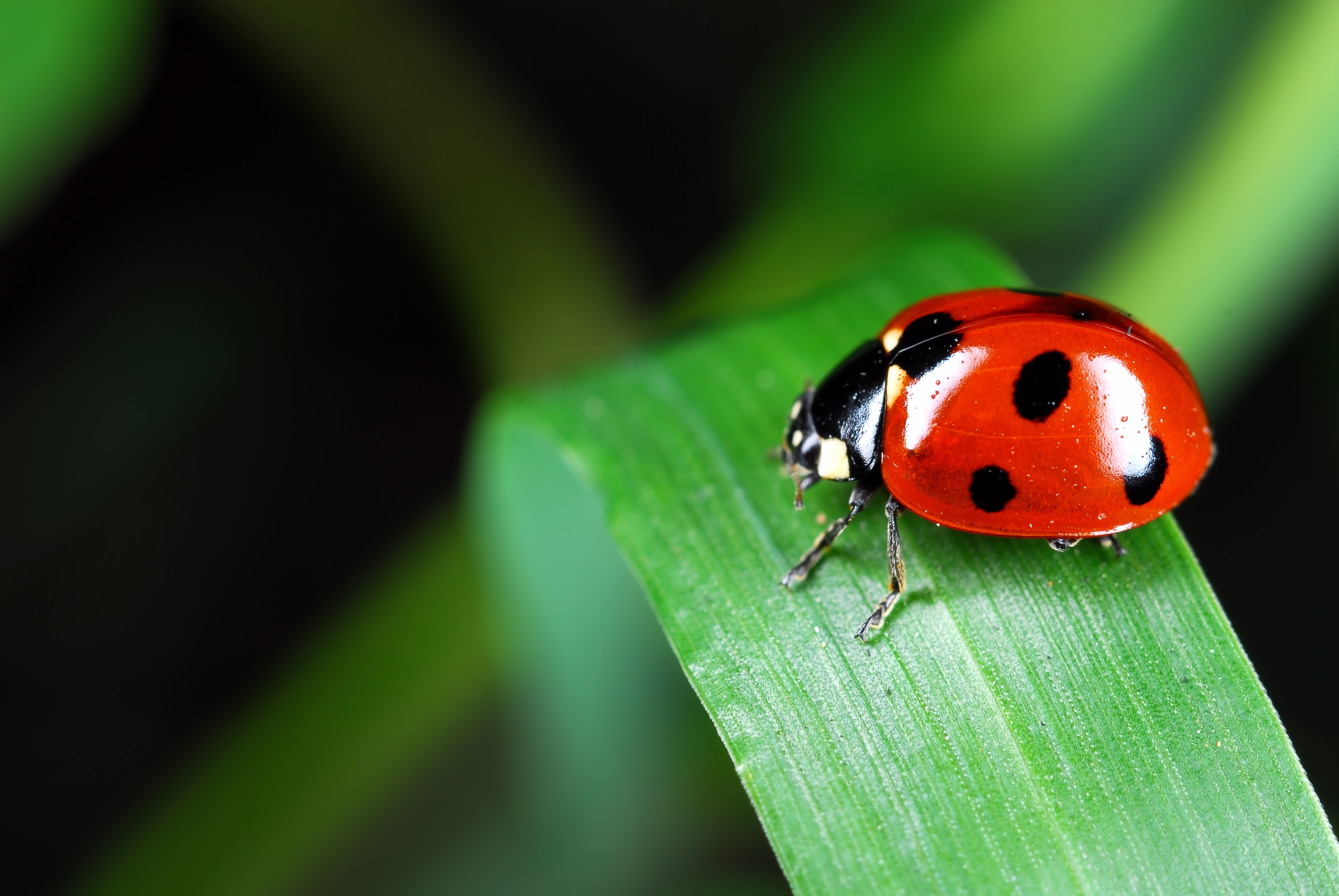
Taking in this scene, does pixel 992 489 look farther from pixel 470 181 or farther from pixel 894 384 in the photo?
pixel 470 181

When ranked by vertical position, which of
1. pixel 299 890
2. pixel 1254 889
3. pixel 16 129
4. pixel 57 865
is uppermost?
pixel 16 129

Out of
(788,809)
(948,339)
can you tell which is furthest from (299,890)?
(948,339)

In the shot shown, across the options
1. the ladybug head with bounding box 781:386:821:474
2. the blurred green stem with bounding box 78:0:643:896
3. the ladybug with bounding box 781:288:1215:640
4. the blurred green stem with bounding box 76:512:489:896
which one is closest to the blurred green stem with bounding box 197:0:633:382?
the blurred green stem with bounding box 78:0:643:896

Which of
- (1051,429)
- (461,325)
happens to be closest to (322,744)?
(461,325)

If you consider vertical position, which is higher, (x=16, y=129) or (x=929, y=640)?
(x=16, y=129)

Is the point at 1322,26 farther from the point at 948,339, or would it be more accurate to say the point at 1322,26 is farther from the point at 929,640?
the point at 929,640

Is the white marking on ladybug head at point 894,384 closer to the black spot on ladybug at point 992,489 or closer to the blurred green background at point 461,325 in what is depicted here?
the black spot on ladybug at point 992,489

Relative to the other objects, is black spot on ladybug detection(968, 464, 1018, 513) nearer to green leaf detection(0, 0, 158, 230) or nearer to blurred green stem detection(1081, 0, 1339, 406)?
blurred green stem detection(1081, 0, 1339, 406)
